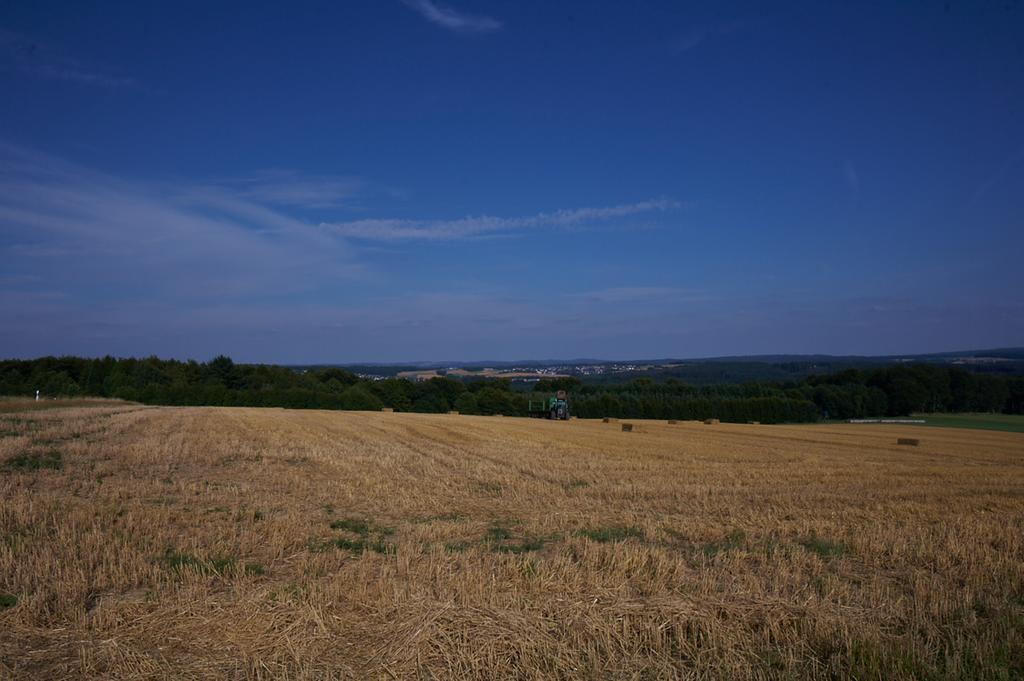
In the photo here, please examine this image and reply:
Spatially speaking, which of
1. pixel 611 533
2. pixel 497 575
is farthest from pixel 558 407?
pixel 497 575

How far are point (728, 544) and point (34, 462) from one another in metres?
18.3

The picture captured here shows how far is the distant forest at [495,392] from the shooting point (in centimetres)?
7612

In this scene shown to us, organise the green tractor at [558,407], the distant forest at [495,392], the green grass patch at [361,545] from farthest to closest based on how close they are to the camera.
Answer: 1. the distant forest at [495,392]
2. the green tractor at [558,407]
3. the green grass patch at [361,545]

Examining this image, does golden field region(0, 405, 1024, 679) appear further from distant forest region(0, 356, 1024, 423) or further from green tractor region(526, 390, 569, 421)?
distant forest region(0, 356, 1024, 423)

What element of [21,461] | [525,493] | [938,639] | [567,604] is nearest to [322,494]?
[525,493]

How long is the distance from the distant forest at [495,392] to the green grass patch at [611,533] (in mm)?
64928

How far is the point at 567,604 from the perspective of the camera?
6.76 m

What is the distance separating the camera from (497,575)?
7.80 metres

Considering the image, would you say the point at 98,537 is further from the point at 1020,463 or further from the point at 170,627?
the point at 1020,463

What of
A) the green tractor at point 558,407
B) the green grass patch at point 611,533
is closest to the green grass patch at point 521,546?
the green grass patch at point 611,533

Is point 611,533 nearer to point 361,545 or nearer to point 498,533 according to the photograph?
point 498,533

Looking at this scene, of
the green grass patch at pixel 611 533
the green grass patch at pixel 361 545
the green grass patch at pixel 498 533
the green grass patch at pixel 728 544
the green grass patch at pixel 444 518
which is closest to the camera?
the green grass patch at pixel 361 545

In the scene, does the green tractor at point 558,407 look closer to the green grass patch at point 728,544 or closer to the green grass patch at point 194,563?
the green grass patch at point 728,544

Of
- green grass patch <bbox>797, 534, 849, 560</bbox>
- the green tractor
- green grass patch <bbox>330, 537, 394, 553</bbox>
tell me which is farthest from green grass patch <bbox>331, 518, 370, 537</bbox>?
the green tractor
